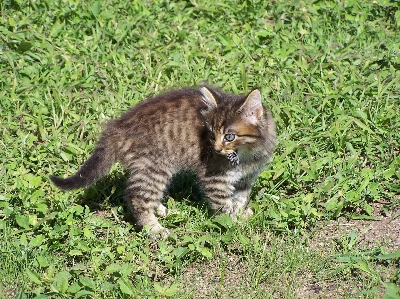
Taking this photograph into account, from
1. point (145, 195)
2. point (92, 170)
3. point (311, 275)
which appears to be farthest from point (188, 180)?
point (311, 275)

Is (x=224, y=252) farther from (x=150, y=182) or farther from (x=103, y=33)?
(x=103, y=33)

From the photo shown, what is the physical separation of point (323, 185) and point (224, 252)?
4.31 ft

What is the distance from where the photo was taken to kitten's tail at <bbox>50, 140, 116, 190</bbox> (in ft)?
22.1

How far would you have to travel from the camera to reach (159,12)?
33.1ft

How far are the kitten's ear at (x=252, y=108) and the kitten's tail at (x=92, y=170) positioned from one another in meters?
1.35

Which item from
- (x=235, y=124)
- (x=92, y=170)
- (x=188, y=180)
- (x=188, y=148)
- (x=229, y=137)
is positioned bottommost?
(x=188, y=180)

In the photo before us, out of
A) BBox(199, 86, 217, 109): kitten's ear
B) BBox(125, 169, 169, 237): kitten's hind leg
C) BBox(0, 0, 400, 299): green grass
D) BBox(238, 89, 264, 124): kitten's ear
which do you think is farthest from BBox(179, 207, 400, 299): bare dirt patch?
BBox(199, 86, 217, 109): kitten's ear

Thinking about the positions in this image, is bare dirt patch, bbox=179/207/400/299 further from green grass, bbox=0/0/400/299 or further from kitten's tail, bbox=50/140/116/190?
kitten's tail, bbox=50/140/116/190

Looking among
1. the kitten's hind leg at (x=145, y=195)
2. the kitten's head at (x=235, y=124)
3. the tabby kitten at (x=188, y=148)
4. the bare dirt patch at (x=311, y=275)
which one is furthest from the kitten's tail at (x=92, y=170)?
the bare dirt patch at (x=311, y=275)

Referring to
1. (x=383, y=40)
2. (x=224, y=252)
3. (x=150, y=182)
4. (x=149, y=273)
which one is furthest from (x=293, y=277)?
(x=383, y=40)

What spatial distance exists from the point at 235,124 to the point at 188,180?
4.00 ft

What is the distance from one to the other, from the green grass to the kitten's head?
55 cm

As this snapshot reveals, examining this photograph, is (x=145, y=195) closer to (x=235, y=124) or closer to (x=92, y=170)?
(x=92, y=170)

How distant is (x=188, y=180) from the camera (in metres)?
7.85
